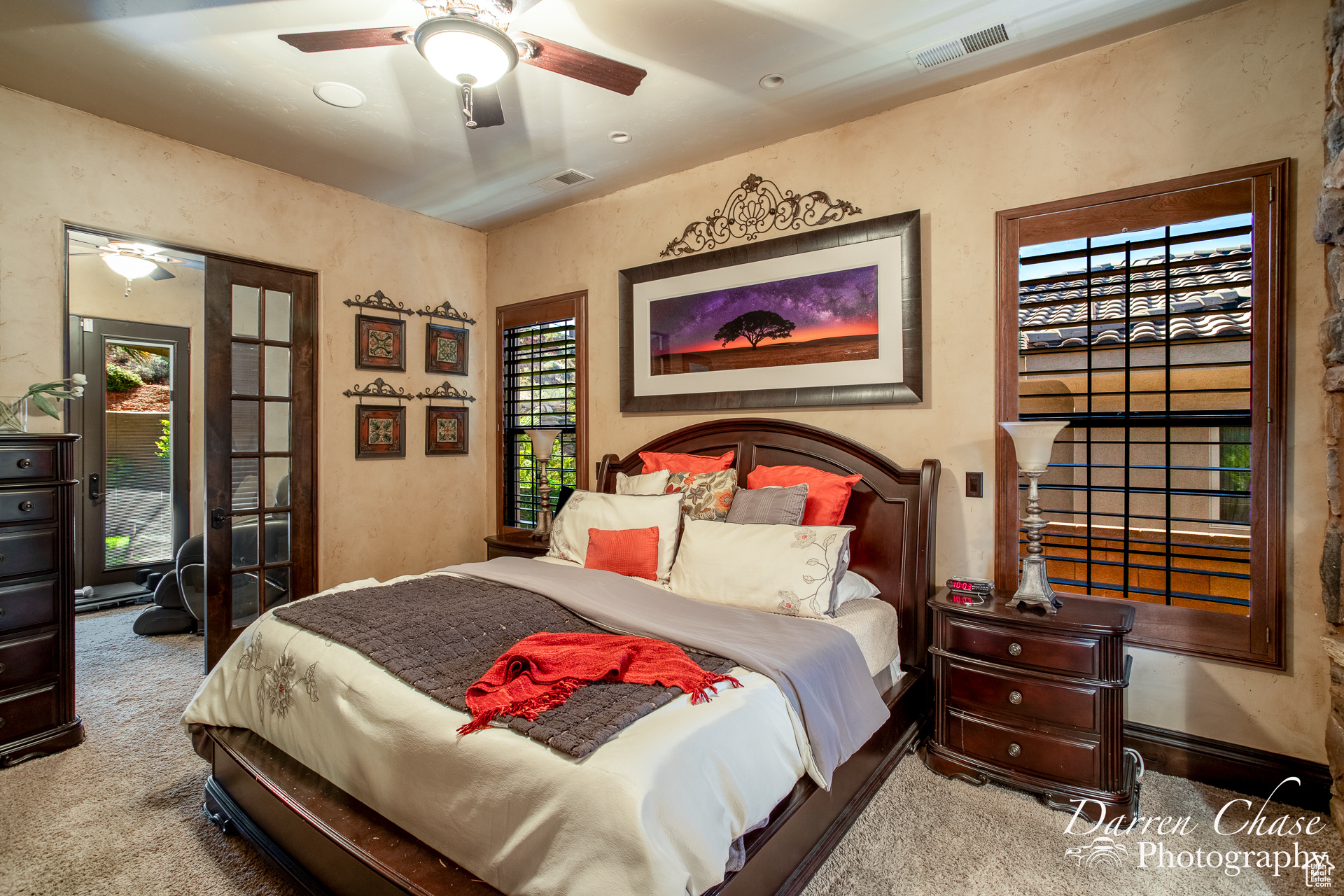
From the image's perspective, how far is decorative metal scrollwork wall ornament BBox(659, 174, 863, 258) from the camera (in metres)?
3.24

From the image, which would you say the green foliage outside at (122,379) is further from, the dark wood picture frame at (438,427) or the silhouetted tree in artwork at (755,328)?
the silhouetted tree in artwork at (755,328)

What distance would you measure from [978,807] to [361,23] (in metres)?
3.69

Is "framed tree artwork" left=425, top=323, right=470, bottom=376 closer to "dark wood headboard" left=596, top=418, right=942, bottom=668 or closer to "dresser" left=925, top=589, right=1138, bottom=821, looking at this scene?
"dark wood headboard" left=596, top=418, right=942, bottom=668

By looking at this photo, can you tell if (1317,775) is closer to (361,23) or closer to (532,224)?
(361,23)

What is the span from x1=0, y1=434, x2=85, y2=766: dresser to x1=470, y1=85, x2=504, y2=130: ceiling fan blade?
228 centimetres

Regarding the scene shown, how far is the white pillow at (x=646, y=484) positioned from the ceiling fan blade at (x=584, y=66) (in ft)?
5.86

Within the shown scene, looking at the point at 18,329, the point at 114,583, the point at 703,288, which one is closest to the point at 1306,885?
the point at 703,288

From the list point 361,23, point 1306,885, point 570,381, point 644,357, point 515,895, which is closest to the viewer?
point 515,895

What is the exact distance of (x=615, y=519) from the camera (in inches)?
119

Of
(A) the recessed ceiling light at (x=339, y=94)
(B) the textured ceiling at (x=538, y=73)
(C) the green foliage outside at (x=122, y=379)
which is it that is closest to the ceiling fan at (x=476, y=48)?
(B) the textured ceiling at (x=538, y=73)

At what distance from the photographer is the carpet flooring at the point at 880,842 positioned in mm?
1834

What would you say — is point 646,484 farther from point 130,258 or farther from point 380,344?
point 130,258

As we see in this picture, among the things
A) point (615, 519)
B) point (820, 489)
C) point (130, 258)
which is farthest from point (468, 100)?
point (130, 258)

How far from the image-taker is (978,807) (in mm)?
2203
